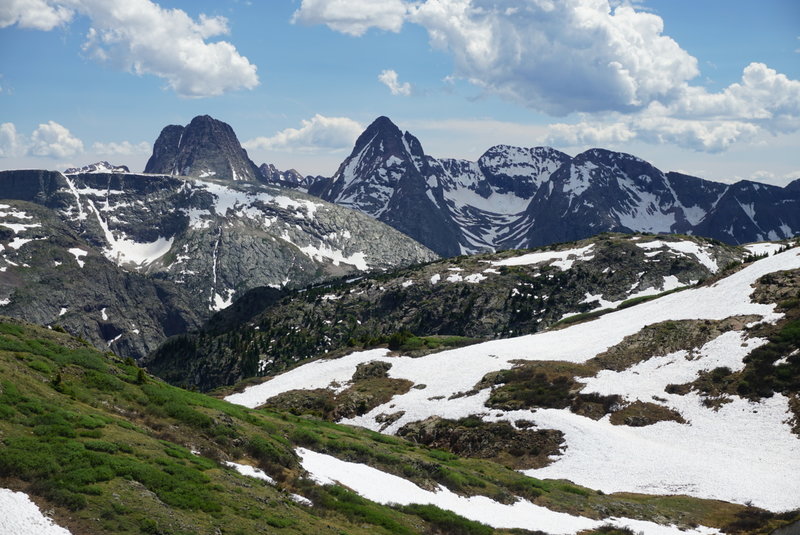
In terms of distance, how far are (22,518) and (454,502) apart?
80.3 feet

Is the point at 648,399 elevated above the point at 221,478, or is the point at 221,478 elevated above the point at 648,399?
the point at 221,478

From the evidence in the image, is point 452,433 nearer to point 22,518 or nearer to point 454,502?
point 454,502

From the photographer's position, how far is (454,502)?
1507 inches

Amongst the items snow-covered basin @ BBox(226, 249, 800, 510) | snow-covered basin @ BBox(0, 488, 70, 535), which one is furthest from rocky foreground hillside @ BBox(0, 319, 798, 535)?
snow-covered basin @ BBox(226, 249, 800, 510)

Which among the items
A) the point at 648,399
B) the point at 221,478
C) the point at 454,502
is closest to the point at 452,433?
the point at 648,399

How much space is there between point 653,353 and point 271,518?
63.2 m

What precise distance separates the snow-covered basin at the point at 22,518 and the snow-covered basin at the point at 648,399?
45036 mm

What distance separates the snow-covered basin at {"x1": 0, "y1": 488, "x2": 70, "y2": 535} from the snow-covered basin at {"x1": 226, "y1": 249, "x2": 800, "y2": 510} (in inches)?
1773

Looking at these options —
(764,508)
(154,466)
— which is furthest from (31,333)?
(764,508)

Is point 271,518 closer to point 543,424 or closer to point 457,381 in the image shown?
point 543,424

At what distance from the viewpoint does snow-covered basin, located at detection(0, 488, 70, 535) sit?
67.9 ft

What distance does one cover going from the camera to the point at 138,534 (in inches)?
849

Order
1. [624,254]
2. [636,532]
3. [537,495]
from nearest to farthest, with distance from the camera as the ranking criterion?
[636,532] < [537,495] < [624,254]

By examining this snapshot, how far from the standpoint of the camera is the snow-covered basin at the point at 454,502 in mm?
36375
